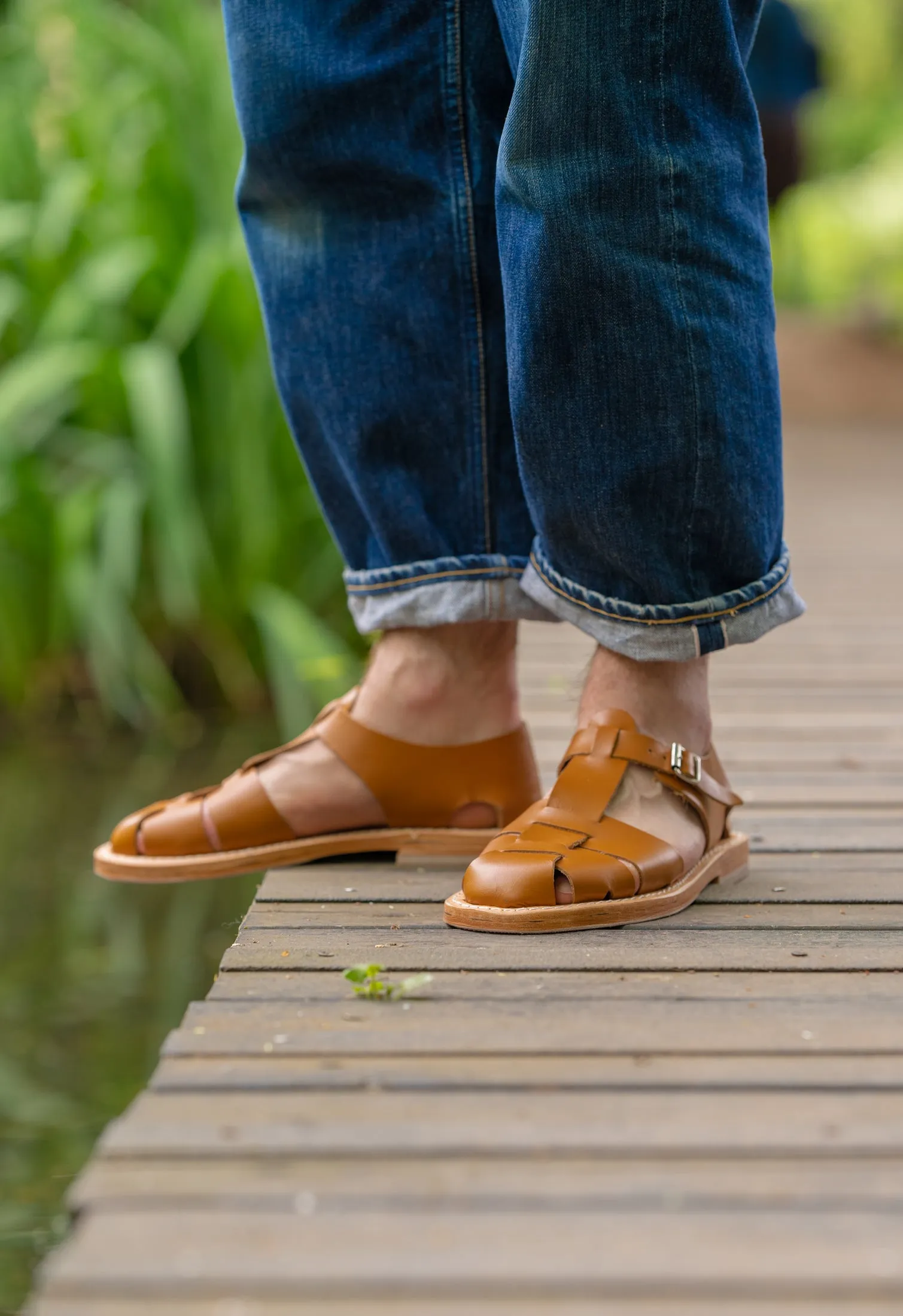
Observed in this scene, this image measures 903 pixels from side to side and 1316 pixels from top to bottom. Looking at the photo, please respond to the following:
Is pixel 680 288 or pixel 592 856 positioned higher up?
pixel 680 288

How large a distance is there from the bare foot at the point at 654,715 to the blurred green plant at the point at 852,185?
6.70 metres

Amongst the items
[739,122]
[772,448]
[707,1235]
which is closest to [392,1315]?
[707,1235]

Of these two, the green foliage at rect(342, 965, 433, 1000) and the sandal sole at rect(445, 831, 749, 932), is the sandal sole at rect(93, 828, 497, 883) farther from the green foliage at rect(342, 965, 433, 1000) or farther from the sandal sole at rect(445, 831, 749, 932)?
the green foliage at rect(342, 965, 433, 1000)

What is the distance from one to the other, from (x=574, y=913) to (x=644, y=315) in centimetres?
36

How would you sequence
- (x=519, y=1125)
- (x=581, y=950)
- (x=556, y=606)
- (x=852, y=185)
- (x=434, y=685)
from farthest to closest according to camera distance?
(x=852, y=185), (x=434, y=685), (x=556, y=606), (x=581, y=950), (x=519, y=1125)

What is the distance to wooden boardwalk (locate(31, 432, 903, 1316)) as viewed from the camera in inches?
21.7

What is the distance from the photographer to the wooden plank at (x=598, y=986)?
826 millimetres

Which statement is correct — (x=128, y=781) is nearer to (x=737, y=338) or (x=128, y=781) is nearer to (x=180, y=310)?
(x=180, y=310)

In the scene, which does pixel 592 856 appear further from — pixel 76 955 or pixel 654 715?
pixel 76 955

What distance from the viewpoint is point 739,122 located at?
37.5 inches

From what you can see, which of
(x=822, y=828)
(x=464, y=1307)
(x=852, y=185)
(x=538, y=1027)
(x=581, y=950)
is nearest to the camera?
(x=464, y=1307)

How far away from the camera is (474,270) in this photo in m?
1.08

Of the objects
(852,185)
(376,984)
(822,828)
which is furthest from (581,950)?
(852,185)

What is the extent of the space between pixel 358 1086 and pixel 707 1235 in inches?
7.4
